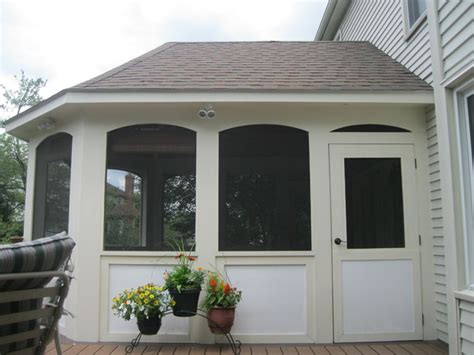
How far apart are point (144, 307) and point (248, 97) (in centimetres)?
221

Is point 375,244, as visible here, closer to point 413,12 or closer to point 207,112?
point 207,112

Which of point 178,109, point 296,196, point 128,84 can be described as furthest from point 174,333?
point 128,84

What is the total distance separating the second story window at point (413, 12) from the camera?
4991mm

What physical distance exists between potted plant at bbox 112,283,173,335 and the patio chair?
1716 mm

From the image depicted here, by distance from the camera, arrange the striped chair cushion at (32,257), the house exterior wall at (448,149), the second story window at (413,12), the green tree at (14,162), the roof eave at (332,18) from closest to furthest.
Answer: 1. the striped chair cushion at (32,257)
2. the house exterior wall at (448,149)
3. the second story window at (413,12)
4. the roof eave at (332,18)
5. the green tree at (14,162)

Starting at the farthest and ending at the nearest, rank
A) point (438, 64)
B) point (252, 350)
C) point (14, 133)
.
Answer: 1. point (14, 133)
2. point (252, 350)
3. point (438, 64)

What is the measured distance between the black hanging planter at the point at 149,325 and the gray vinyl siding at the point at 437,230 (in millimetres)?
2753

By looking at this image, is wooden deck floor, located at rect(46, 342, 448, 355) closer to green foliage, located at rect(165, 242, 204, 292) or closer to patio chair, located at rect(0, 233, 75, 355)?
green foliage, located at rect(165, 242, 204, 292)

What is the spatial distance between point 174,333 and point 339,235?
1933 millimetres

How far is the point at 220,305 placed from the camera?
3.91m

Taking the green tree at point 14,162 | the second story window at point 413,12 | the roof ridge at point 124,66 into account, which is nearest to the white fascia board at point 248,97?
the roof ridge at point 124,66

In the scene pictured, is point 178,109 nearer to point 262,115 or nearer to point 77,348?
point 262,115

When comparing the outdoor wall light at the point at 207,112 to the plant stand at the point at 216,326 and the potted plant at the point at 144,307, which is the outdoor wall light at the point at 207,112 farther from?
the plant stand at the point at 216,326

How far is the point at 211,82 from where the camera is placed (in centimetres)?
452
